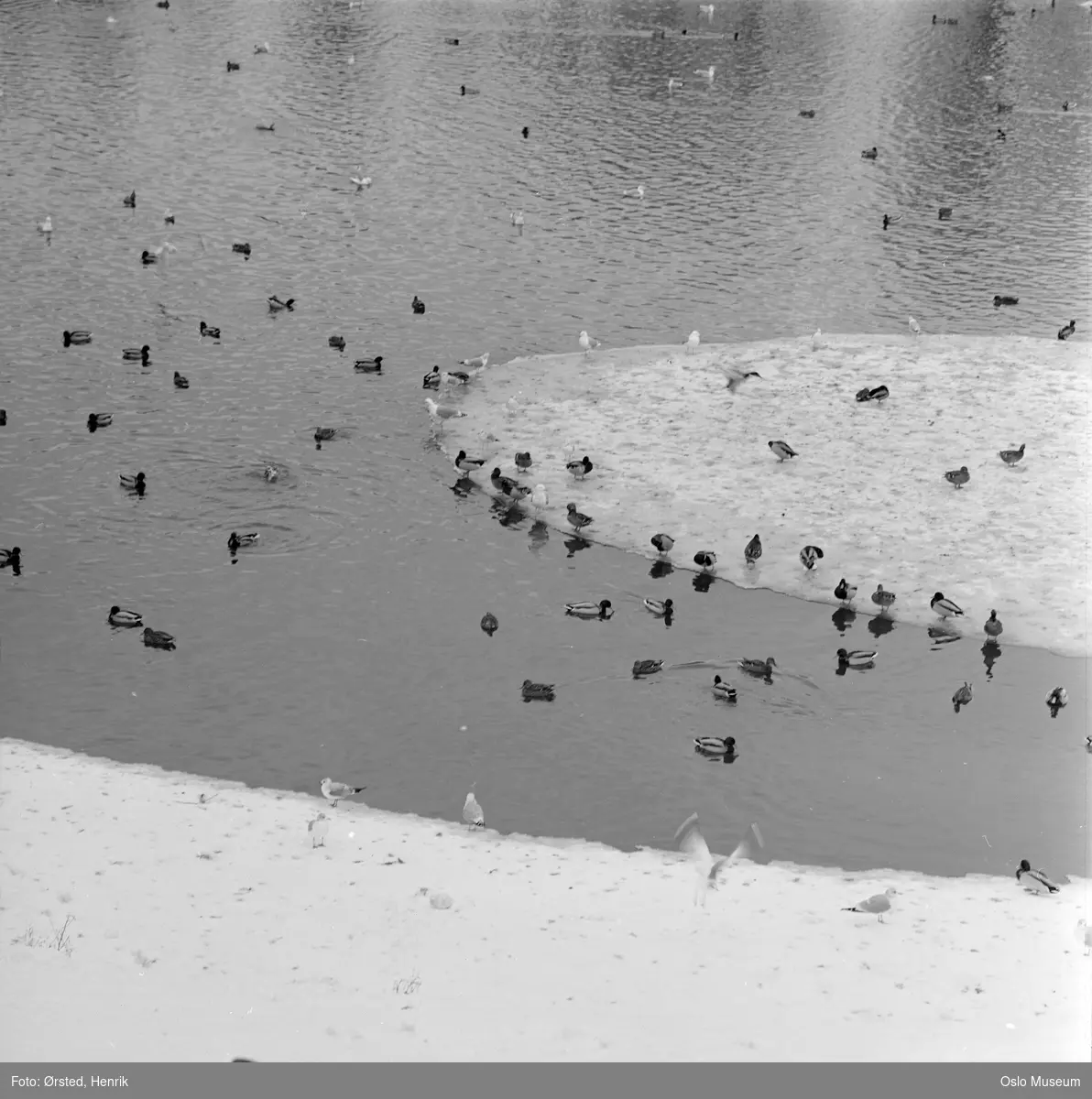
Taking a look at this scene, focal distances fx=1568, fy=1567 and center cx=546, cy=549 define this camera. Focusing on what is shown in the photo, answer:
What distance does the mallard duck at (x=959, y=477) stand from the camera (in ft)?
138

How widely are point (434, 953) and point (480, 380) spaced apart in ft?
95.3

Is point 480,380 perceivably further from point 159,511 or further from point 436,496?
point 159,511

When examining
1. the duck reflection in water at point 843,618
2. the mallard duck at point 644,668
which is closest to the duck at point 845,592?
the duck reflection in water at point 843,618

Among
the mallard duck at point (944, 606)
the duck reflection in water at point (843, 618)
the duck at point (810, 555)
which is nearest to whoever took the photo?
the mallard duck at point (944, 606)

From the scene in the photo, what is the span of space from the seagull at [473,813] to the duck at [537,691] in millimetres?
4629

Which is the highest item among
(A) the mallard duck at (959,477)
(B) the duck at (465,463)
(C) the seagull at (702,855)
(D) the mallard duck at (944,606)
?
(B) the duck at (465,463)

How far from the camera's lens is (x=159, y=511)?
4150 cm

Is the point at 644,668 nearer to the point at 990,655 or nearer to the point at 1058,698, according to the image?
the point at 990,655

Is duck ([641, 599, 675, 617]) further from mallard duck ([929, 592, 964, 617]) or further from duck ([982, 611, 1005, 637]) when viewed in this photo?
duck ([982, 611, 1005, 637])

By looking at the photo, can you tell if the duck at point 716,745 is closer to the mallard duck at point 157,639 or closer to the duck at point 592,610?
the duck at point 592,610

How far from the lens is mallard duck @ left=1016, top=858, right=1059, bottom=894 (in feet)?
91.0

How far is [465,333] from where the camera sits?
54.4 meters

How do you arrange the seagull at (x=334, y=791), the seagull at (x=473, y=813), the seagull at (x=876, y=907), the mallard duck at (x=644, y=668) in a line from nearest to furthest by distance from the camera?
the seagull at (x=876, y=907), the seagull at (x=473, y=813), the seagull at (x=334, y=791), the mallard duck at (x=644, y=668)

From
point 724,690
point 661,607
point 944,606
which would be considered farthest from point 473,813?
point 944,606
